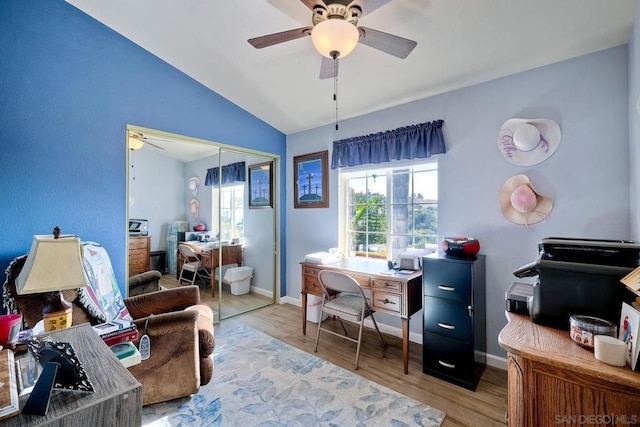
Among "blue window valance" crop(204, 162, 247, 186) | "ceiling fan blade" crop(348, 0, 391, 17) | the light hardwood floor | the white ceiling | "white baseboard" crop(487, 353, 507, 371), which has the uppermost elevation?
the white ceiling

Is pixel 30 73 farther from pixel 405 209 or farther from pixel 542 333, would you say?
pixel 542 333

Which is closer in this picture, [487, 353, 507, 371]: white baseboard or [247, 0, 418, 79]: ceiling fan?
[247, 0, 418, 79]: ceiling fan

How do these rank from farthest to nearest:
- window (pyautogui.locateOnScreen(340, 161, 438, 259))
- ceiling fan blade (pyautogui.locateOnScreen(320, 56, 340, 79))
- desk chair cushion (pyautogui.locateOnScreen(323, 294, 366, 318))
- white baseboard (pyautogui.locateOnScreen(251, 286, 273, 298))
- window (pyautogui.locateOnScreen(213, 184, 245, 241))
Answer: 1. white baseboard (pyautogui.locateOnScreen(251, 286, 273, 298))
2. window (pyautogui.locateOnScreen(213, 184, 245, 241))
3. window (pyautogui.locateOnScreen(340, 161, 438, 259))
4. desk chair cushion (pyautogui.locateOnScreen(323, 294, 366, 318))
5. ceiling fan blade (pyautogui.locateOnScreen(320, 56, 340, 79))

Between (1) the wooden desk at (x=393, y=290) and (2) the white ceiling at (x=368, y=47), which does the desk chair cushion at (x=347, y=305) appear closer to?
(1) the wooden desk at (x=393, y=290)

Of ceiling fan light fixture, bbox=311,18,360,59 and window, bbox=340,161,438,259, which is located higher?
ceiling fan light fixture, bbox=311,18,360,59

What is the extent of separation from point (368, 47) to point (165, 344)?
2548mm

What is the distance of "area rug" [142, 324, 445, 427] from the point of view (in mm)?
1709

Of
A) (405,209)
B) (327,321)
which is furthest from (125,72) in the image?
(327,321)

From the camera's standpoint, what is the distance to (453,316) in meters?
2.07

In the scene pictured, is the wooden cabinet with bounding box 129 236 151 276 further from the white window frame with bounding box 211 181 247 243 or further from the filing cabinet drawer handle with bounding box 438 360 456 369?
the filing cabinet drawer handle with bounding box 438 360 456 369

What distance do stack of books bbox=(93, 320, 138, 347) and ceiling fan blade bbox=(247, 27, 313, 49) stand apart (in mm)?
1714

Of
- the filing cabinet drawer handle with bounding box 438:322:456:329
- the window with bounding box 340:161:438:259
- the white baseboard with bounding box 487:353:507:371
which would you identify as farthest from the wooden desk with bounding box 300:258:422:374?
the white baseboard with bounding box 487:353:507:371

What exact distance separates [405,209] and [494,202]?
80cm

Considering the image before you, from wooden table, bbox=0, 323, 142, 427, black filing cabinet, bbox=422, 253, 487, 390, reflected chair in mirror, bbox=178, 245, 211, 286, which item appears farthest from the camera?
reflected chair in mirror, bbox=178, 245, 211, 286
